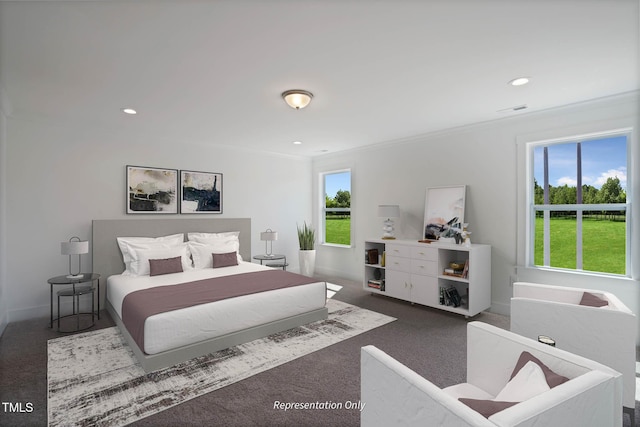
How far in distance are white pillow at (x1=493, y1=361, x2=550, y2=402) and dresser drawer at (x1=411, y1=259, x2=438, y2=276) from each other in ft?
9.72

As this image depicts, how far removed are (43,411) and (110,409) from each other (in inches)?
17.5

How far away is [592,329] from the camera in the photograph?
2.21 metres

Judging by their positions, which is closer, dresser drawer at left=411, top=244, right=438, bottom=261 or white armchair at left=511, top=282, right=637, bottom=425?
white armchair at left=511, top=282, right=637, bottom=425

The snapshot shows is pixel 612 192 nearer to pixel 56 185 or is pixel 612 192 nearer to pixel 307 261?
pixel 307 261

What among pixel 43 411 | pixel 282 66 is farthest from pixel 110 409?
pixel 282 66

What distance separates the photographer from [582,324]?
2250 mm

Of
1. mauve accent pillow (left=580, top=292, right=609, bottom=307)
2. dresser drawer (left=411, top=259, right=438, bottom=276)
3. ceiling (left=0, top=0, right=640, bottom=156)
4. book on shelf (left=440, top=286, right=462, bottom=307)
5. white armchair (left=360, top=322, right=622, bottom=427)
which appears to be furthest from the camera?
dresser drawer (left=411, top=259, right=438, bottom=276)

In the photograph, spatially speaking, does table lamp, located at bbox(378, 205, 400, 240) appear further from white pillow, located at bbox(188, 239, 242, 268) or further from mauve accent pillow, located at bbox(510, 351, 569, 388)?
mauve accent pillow, located at bbox(510, 351, 569, 388)

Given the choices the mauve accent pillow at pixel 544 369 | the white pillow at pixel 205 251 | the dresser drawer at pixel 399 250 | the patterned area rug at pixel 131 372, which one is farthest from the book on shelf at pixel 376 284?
the mauve accent pillow at pixel 544 369

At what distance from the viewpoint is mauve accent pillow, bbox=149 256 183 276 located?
4.25 meters

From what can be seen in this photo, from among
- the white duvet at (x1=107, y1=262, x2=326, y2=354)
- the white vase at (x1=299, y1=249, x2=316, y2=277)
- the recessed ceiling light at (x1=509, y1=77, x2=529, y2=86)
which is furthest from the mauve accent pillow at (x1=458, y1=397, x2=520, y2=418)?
the white vase at (x1=299, y1=249, x2=316, y2=277)

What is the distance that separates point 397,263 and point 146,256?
11.7 ft

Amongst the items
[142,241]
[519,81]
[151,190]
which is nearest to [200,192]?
[151,190]

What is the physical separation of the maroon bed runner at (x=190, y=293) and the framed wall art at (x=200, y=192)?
176 cm
